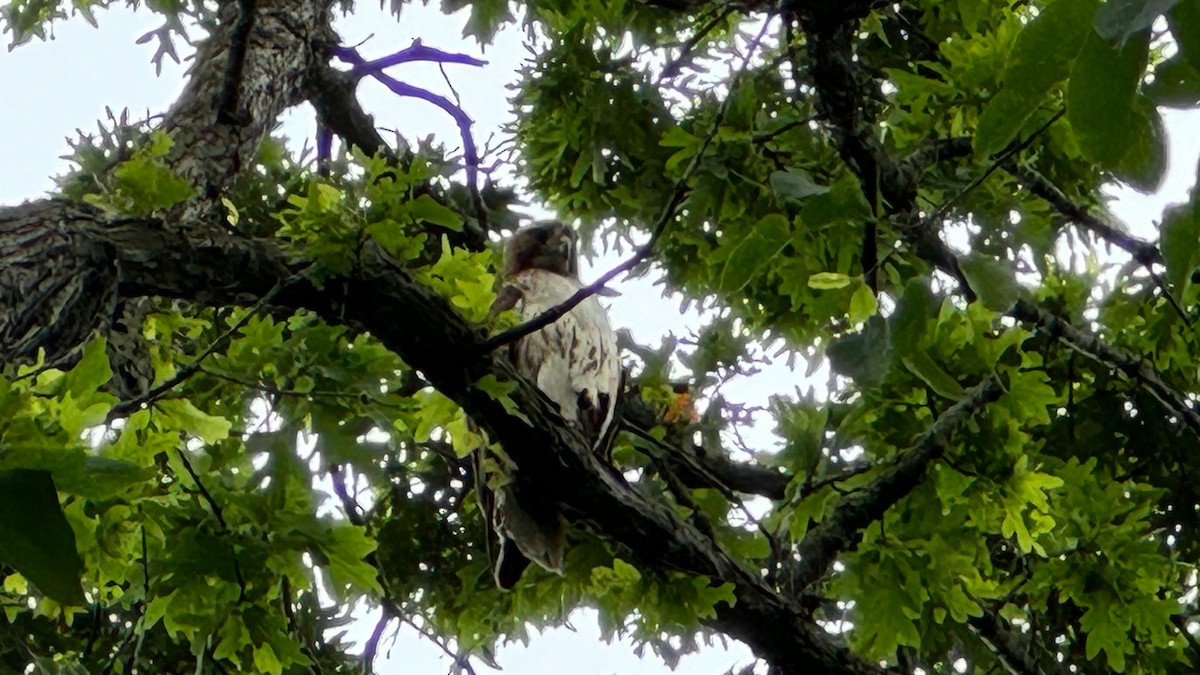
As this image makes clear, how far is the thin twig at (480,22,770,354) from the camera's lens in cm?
118

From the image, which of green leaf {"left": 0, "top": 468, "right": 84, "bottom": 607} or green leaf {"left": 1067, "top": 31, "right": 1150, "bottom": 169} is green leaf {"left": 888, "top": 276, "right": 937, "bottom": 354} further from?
green leaf {"left": 0, "top": 468, "right": 84, "bottom": 607}

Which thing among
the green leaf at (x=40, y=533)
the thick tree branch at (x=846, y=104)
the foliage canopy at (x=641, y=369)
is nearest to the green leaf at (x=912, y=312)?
the foliage canopy at (x=641, y=369)

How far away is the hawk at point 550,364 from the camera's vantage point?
195 cm

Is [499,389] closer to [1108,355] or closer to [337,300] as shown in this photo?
[337,300]

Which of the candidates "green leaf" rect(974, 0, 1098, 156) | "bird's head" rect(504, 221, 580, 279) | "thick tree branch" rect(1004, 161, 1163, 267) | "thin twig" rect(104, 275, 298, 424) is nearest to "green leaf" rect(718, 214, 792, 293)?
"green leaf" rect(974, 0, 1098, 156)

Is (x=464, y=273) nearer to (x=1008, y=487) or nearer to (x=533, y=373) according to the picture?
(x=533, y=373)

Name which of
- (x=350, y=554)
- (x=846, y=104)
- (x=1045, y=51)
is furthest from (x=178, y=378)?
(x=1045, y=51)

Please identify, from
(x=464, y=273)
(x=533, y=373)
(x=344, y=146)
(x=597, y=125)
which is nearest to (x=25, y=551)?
(x=464, y=273)

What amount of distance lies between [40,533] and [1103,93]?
453 millimetres

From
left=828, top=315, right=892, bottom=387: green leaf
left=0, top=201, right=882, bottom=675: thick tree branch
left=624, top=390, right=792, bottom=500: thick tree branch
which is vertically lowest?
left=828, top=315, right=892, bottom=387: green leaf

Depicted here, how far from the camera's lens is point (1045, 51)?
0.48m

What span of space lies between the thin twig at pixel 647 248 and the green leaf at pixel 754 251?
Result: 0.74ft

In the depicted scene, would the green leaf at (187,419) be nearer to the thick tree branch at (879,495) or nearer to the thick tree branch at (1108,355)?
the thick tree branch at (879,495)

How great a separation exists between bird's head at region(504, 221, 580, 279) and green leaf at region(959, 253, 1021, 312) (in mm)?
2206
